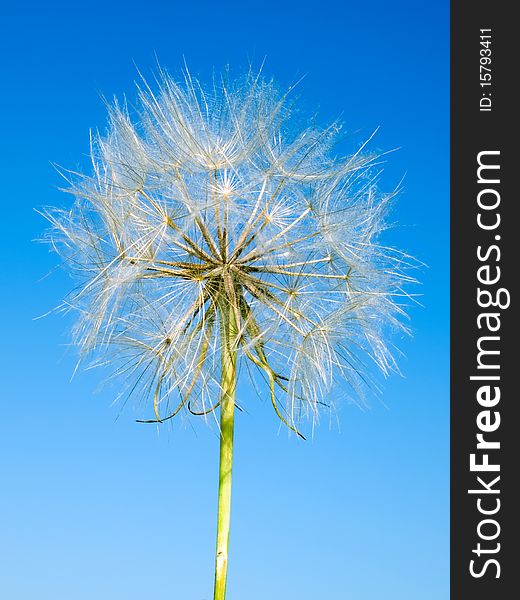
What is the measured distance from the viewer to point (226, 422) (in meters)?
8.92

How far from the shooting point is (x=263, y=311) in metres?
8.98

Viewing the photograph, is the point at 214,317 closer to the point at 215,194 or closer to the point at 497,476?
the point at 215,194

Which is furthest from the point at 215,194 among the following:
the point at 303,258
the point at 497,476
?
the point at 497,476

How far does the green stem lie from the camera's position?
8797 millimetres

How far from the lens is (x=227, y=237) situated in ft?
29.2

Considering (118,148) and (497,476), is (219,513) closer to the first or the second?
(497,476)

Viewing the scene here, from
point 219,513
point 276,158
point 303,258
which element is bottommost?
point 219,513

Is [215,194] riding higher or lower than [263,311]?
higher

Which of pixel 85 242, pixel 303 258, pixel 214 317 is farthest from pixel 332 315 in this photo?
pixel 85 242

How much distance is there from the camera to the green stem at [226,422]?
8.80m

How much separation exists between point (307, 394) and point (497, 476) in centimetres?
213

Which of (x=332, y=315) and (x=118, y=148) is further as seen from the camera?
(x=118, y=148)

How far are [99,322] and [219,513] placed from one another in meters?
2.44

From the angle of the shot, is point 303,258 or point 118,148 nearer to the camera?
point 303,258
